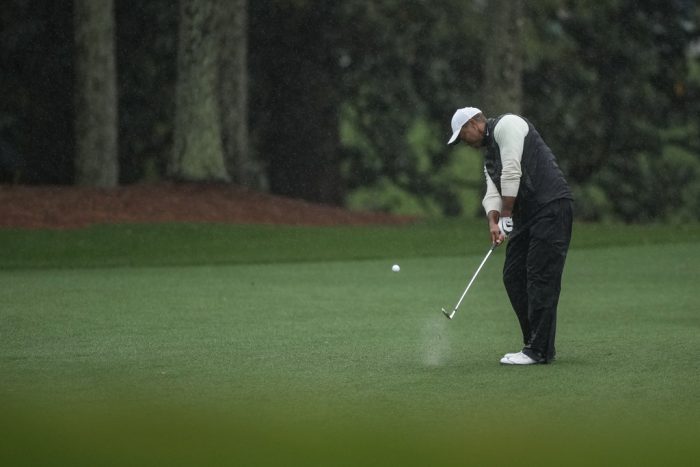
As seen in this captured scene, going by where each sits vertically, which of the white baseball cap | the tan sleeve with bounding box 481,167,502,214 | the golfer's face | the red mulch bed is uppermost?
the white baseball cap

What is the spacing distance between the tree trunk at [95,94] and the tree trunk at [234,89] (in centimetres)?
266

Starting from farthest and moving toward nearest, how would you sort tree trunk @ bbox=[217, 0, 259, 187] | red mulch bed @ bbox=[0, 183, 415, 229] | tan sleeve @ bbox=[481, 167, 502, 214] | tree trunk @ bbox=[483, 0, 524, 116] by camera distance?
tree trunk @ bbox=[483, 0, 524, 116]
tree trunk @ bbox=[217, 0, 259, 187]
red mulch bed @ bbox=[0, 183, 415, 229]
tan sleeve @ bbox=[481, 167, 502, 214]

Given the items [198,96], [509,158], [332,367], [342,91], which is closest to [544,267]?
[509,158]

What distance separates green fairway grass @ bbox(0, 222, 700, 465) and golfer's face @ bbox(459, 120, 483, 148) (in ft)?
5.17

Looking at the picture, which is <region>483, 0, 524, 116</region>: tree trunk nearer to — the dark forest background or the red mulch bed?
the dark forest background

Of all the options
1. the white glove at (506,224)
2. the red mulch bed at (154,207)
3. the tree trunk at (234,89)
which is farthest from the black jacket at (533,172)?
the tree trunk at (234,89)

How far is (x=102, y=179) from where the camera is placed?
96.5 ft

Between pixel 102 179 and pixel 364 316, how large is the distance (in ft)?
52.0

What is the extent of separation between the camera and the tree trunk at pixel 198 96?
28.2 meters

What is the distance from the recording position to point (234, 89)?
1248 inches

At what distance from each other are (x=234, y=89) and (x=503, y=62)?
5.67 metres

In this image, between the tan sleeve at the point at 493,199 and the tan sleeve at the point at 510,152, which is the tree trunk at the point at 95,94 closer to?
the tan sleeve at the point at 493,199

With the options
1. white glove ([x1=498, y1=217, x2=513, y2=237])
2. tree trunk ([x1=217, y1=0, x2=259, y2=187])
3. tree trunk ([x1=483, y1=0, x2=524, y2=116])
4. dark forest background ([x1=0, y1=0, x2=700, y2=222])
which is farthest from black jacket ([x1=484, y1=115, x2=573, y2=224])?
tree trunk ([x1=483, y1=0, x2=524, y2=116])

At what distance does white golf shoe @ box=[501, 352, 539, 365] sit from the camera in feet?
35.1
